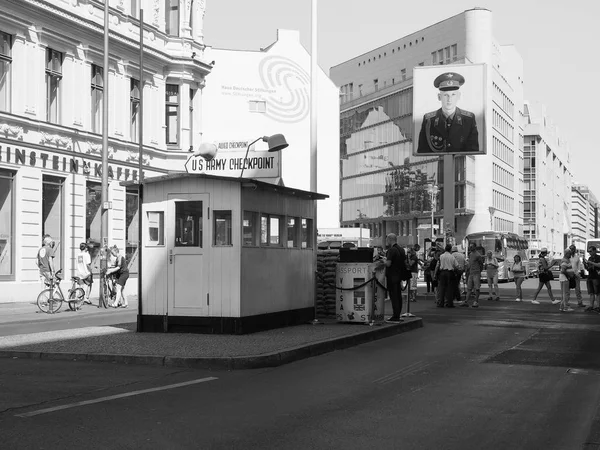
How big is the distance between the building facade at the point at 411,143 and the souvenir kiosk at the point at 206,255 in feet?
234

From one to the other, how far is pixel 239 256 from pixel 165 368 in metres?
3.74

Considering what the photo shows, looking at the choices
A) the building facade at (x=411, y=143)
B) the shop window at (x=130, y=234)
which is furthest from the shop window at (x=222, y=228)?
the building facade at (x=411, y=143)

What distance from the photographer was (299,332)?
618 inches

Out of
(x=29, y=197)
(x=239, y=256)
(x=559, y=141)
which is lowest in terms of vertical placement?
(x=239, y=256)

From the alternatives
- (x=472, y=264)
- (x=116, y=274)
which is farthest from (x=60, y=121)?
(x=472, y=264)

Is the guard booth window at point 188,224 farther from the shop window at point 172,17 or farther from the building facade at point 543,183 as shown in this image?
the building facade at point 543,183

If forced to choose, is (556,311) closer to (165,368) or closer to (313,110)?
(313,110)

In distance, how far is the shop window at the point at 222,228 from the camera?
15.2 m

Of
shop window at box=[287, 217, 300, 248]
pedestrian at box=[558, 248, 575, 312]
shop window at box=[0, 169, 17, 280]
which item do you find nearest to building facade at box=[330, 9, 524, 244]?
pedestrian at box=[558, 248, 575, 312]

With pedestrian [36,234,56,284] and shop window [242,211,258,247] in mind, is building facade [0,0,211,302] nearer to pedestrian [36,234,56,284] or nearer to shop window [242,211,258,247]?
pedestrian [36,234,56,284]

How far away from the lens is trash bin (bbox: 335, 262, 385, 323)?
57.2 feet

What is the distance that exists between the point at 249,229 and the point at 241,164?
13.1 feet

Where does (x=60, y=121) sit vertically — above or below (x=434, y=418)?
above

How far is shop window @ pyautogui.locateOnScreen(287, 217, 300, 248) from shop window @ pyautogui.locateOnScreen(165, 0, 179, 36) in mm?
23758
